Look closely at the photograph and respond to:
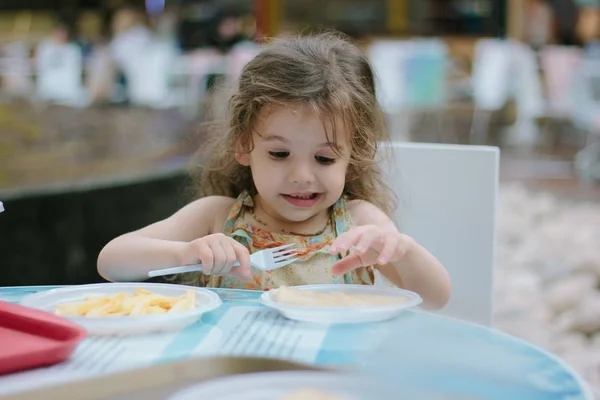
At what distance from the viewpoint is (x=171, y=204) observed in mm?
2482

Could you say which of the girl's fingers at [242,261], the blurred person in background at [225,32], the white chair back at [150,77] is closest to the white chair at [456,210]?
the girl's fingers at [242,261]

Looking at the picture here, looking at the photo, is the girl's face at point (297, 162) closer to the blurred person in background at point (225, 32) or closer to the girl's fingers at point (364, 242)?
the girl's fingers at point (364, 242)

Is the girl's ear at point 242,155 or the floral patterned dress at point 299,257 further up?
the girl's ear at point 242,155

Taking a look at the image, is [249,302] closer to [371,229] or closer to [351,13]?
[371,229]

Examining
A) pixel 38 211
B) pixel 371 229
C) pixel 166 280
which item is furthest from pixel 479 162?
pixel 38 211

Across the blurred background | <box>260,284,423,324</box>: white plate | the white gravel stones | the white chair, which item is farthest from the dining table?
the white gravel stones

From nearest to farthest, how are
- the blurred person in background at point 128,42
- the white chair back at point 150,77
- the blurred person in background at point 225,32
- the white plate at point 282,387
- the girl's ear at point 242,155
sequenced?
the white plate at point 282,387
the girl's ear at point 242,155
the blurred person in background at point 225,32
the white chair back at point 150,77
the blurred person in background at point 128,42

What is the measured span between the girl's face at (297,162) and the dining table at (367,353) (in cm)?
28

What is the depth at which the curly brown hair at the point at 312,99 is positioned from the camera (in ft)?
3.87

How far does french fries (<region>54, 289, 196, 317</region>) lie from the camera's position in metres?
0.90

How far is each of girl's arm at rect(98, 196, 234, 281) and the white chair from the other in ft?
1.05

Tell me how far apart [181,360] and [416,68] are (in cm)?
605

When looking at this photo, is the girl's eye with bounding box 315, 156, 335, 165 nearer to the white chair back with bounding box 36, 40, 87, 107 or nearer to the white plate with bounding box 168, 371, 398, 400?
the white plate with bounding box 168, 371, 398, 400

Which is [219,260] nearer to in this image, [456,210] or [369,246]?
[369,246]
